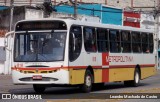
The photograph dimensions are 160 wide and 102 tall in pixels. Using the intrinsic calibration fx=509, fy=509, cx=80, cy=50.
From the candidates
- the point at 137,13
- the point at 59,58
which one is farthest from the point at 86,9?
the point at 59,58

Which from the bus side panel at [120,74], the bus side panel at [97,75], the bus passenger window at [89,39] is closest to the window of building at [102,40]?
the bus passenger window at [89,39]

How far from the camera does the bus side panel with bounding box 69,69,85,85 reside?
1978cm

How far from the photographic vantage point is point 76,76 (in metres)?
20.2

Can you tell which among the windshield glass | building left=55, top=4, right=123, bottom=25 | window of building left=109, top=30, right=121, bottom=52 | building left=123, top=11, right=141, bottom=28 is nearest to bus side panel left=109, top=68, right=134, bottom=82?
window of building left=109, top=30, right=121, bottom=52

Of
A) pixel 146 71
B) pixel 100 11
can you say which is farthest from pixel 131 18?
pixel 146 71

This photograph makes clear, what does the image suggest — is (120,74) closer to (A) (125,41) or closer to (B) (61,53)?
(A) (125,41)

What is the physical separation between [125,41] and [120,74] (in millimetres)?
1695

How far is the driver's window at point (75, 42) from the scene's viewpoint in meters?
20.0

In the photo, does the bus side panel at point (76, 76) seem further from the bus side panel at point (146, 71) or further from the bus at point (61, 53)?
the bus side panel at point (146, 71)

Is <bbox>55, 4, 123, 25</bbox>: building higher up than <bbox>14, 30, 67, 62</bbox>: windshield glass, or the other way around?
<bbox>55, 4, 123, 25</bbox>: building

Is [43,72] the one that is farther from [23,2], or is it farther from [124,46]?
[23,2]

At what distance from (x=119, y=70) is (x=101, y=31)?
8.91 feet

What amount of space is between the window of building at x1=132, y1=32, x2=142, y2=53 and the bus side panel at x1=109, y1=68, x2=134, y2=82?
3.83 ft

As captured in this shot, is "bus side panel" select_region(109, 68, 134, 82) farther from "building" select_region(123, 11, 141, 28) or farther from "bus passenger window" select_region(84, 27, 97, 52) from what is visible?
"building" select_region(123, 11, 141, 28)
